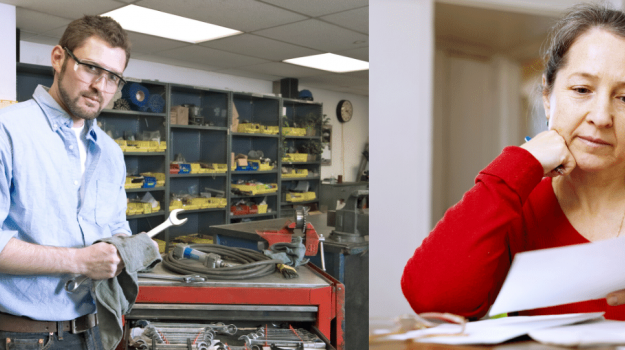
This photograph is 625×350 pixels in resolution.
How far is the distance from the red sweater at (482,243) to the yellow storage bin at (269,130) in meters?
4.79

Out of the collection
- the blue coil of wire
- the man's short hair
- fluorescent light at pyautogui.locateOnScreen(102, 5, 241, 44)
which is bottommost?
the man's short hair

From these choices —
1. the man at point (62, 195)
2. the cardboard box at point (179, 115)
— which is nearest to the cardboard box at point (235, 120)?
the cardboard box at point (179, 115)

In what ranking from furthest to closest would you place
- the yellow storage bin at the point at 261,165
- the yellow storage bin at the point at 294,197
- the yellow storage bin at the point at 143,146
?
the yellow storage bin at the point at 294,197
the yellow storage bin at the point at 261,165
the yellow storage bin at the point at 143,146

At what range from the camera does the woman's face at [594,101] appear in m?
0.64

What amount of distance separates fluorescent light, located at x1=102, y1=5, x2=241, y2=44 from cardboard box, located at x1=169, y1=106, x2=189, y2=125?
2.58ft

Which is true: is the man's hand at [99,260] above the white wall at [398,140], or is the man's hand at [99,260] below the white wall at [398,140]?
below

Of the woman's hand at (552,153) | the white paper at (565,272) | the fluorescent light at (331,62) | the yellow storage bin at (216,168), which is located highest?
the fluorescent light at (331,62)

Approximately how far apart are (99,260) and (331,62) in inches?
175

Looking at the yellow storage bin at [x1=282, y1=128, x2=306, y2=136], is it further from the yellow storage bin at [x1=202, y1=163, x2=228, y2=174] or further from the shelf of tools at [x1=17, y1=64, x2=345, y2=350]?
the yellow storage bin at [x1=202, y1=163, x2=228, y2=174]

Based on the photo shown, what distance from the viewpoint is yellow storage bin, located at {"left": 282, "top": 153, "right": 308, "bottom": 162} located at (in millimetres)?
5697

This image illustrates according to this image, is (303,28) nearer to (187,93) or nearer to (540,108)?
(187,93)

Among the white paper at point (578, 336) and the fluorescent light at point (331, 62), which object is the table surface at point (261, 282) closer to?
the white paper at point (578, 336)

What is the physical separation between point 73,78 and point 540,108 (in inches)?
50.1

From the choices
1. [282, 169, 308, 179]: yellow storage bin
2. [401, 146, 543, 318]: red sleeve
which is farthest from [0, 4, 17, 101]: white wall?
[401, 146, 543, 318]: red sleeve
